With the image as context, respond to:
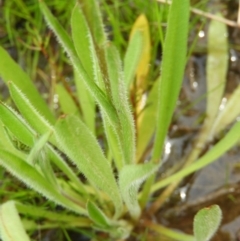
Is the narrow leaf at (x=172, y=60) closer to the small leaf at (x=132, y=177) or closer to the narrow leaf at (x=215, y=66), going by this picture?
the small leaf at (x=132, y=177)

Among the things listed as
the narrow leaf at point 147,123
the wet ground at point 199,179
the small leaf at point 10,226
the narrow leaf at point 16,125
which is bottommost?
the wet ground at point 199,179

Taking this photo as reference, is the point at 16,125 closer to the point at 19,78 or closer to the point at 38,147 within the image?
the point at 38,147

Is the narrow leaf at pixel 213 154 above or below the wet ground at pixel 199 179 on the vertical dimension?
above

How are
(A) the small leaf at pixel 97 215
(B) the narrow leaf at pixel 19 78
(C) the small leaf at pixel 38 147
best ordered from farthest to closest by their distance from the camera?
(B) the narrow leaf at pixel 19 78 → (A) the small leaf at pixel 97 215 → (C) the small leaf at pixel 38 147

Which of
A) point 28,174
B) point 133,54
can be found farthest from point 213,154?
point 28,174

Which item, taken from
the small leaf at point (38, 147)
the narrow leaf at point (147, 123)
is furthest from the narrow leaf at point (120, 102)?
the narrow leaf at point (147, 123)

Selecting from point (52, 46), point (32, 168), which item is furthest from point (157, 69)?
point (32, 168)

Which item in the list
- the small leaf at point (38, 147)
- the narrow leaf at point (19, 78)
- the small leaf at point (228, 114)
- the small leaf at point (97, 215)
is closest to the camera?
the small leaf at point (38, 147)
